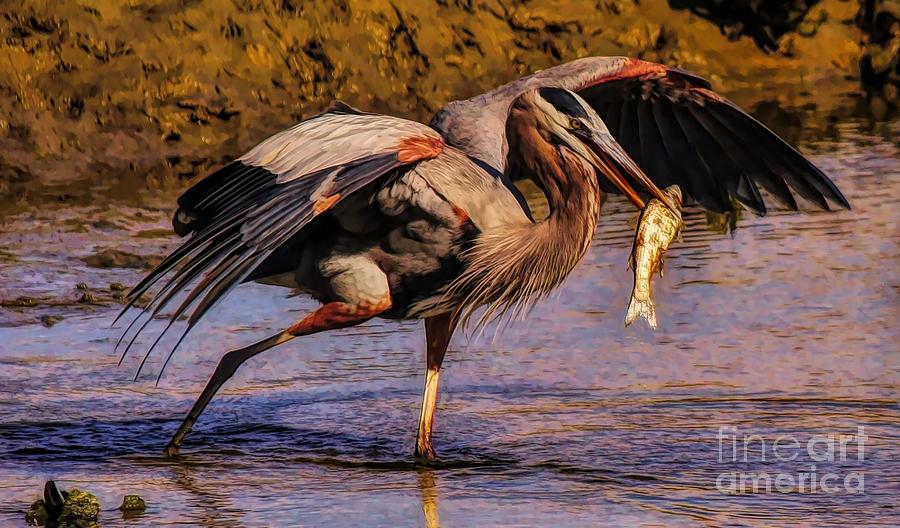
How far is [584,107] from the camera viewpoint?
6215mm

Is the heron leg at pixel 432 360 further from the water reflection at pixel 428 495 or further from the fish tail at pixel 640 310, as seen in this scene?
the fish tail at pixel 640 310

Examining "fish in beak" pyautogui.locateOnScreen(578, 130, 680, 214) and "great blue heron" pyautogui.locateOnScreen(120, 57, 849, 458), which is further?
"fish in beak" pyautogui.locateOnScreen(578, 130, 680, 214)

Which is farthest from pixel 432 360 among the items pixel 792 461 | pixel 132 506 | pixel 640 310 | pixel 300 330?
pixel 132 506

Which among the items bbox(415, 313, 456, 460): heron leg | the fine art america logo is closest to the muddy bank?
bbox(415, 313, 456, 460): heron leg

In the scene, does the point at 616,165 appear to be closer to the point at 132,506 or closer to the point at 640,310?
the point at 640,310

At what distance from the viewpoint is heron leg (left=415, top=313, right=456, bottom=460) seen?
630cm

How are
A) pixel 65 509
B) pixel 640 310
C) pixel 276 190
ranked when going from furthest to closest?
pixel 640 310
pixel 276 190
pixel 65 509

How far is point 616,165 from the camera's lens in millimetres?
6242

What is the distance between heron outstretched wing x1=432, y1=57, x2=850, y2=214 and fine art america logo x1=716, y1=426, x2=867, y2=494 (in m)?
0.98

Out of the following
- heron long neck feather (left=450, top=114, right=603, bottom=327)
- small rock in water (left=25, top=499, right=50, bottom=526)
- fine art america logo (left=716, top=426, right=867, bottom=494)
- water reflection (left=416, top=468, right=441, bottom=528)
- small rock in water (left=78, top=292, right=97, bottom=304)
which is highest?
heron long neck feather (left=450, top=114, right=603, bottom=327)

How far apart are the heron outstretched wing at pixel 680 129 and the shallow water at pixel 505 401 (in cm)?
77

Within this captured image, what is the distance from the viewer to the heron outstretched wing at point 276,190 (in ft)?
18.6

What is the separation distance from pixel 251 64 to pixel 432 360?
5.93 metres

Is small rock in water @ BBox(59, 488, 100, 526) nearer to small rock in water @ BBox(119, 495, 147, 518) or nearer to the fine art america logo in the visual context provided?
small rock in water @ BBox(119, 495, 147, 518)
